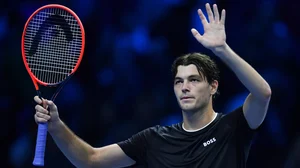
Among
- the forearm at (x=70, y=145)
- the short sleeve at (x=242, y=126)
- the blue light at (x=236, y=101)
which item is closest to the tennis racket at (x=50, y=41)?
the forearm at (x=70, y=145)

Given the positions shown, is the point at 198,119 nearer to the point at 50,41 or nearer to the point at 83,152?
the point at 83,152

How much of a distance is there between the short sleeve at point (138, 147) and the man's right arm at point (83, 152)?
0.10 feet

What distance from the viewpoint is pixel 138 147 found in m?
3.03

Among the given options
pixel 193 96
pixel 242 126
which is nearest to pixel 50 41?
pixel 193 96

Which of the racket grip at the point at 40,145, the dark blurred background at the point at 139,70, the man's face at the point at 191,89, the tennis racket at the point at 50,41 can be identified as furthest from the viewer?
the dark blurred background at the point at 139,70

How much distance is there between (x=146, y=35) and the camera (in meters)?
4.82

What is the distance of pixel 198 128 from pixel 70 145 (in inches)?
27.4

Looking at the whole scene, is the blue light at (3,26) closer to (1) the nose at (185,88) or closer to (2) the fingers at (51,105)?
(2) the fingers at (51,105)

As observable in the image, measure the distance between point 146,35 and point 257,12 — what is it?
0.98 metres

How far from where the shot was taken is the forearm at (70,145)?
2938mm

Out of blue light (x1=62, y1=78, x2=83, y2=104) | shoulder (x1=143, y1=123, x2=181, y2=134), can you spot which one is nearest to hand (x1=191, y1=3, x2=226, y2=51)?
shoulder (x1=143, y1=123, x2=181, y2=134)

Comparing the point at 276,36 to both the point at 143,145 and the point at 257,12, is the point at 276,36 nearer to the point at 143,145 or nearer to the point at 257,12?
the point at 257,12

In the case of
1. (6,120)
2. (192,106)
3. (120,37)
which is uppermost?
(120,37)

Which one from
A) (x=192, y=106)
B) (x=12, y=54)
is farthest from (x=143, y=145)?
(x=12, y=54)
